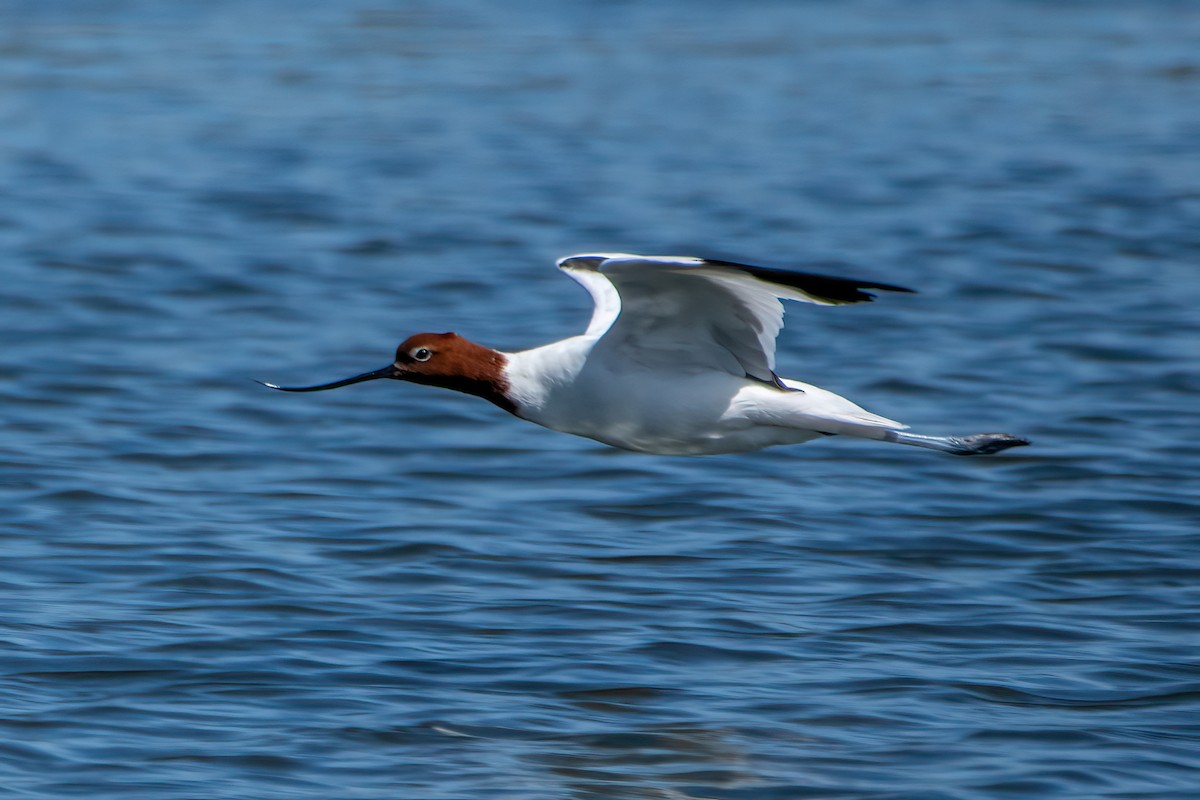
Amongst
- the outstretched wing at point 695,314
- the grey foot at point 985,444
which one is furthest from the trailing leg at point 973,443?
the outstretched wing at point 695,314

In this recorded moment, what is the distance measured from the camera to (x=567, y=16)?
2417cm

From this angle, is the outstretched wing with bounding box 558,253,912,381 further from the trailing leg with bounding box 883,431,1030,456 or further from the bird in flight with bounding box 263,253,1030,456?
the trailing leg with bounding box 883,431,1030,456

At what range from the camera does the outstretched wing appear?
20.7 ft

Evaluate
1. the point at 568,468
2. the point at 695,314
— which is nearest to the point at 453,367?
the point at 695,314

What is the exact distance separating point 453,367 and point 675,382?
0.83 metres

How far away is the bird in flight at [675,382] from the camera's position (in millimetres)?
6758

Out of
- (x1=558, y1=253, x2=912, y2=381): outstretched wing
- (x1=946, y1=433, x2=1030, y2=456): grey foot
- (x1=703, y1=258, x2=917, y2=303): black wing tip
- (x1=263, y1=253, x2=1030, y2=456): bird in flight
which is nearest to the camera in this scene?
(x1=703, y1=258, x2=917, y2=303): black wing tip

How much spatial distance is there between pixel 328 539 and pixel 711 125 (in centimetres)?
1132

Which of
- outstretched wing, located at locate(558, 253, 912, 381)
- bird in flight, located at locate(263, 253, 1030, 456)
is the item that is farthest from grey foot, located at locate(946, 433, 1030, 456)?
outstretched wing, located at locate(558, 253, 912, 381)

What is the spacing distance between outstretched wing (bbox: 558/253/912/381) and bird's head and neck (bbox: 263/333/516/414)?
41cm

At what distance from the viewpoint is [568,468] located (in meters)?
9.48

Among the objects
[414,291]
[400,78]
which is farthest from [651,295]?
[400,78]

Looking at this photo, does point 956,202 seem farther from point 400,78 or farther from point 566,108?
point 400,78

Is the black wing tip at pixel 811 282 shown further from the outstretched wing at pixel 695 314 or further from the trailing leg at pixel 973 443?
the trailing leg at pixel 973 443
